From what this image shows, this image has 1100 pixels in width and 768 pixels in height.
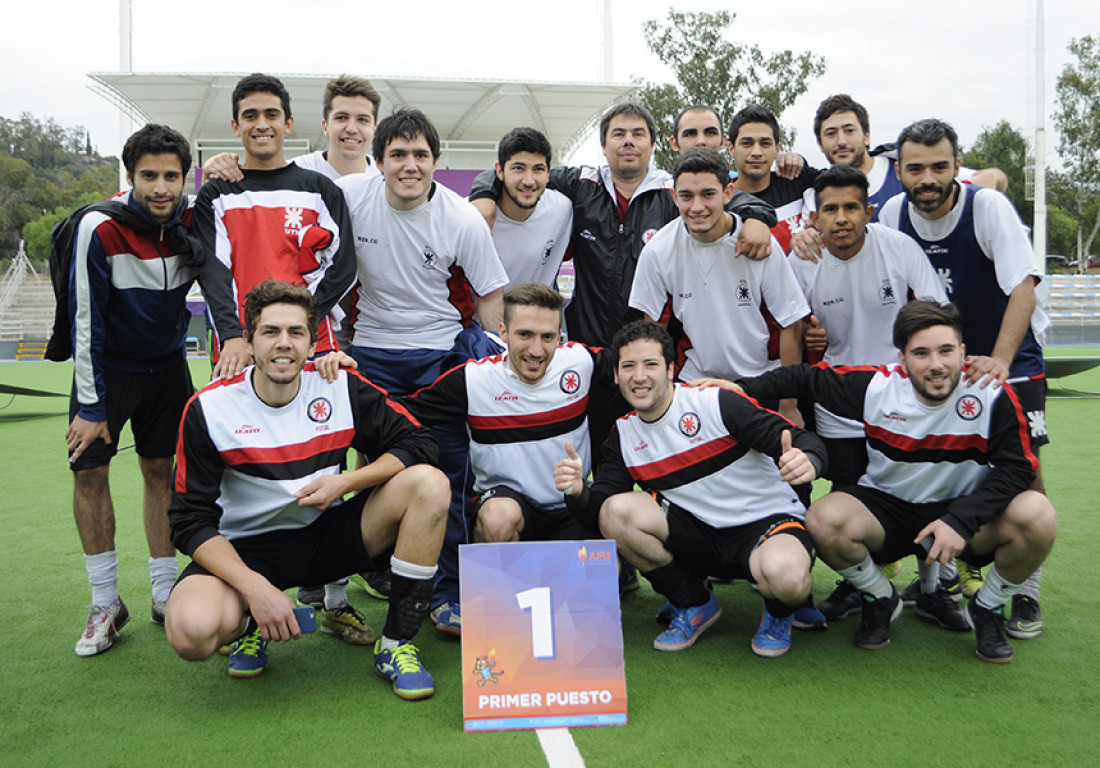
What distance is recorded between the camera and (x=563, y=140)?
36.1m

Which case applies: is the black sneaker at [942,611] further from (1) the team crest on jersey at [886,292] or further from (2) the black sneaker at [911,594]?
(1) the team crest on jersey at [886,292]

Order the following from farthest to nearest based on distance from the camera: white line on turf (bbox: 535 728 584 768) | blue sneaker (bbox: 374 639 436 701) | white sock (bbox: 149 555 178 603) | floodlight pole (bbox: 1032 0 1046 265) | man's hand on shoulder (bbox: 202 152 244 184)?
floodlight pole (bbox: 1032 0 1046 265) → white sock (bbox: 149 555 178 603) → man's hand on shoulder (bbox: 202 152 244 184) → blue sneaker (bbox: 374 639 436 701) → white line on turf (bbox: 535 728 584 768)

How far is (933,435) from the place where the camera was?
3.61m

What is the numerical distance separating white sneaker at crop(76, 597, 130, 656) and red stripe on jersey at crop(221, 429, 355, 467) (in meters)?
1.04

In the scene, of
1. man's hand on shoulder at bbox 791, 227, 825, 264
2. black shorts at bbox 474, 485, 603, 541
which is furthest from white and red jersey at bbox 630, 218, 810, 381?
black shorts at bbox 474, 485, 603, 541

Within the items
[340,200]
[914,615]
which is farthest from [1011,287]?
[340,200]

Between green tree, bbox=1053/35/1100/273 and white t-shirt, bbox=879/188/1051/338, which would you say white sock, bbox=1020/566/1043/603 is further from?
green tree, bbox=1053/35/1100/273

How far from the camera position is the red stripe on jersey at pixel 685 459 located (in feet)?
12.3

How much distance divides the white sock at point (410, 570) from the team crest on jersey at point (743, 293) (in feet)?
6.30

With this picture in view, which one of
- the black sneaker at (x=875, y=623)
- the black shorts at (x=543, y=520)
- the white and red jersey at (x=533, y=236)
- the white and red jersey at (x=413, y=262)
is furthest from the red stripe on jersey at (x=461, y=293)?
the black sneaker at (x=875, y=623)

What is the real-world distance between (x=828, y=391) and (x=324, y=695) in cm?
242

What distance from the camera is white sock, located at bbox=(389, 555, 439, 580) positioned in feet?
11.1

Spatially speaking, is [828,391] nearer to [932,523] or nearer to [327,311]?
[932,523]

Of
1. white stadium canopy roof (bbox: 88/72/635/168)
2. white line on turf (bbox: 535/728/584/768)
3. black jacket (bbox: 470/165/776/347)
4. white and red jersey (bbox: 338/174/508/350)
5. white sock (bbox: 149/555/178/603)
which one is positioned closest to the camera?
white line on turf (bbox: 535/728/584/768)
